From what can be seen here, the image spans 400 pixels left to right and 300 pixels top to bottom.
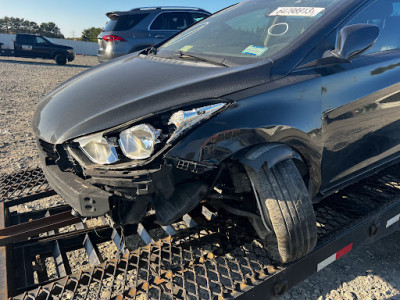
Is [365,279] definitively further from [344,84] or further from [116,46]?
[116,46]

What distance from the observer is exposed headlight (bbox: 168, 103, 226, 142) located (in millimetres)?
1605

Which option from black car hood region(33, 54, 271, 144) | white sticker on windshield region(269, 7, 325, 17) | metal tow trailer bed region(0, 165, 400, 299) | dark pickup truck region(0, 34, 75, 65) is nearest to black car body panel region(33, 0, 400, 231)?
black car hood region(33, 54, 271, 144)

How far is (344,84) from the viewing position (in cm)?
209

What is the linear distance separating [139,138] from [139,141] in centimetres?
1

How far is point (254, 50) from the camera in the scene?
2.17 metres

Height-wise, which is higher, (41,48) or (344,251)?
(344,251)

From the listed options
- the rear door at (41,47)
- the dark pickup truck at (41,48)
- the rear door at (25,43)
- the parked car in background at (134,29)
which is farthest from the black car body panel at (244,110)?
the rear door at (25,43)

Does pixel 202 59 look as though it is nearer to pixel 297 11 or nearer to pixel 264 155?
pixel 297 11

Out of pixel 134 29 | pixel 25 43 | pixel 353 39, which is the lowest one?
pixel 25 43

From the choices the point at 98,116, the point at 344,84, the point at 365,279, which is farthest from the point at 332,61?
the point at 365,279

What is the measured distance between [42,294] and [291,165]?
1.45m

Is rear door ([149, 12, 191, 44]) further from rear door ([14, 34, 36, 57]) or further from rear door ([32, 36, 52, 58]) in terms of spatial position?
rear door ([14, 34, 36, 57])

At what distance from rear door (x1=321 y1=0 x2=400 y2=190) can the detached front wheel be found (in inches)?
15.2

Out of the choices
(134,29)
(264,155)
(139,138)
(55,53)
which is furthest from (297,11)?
(55,53)
